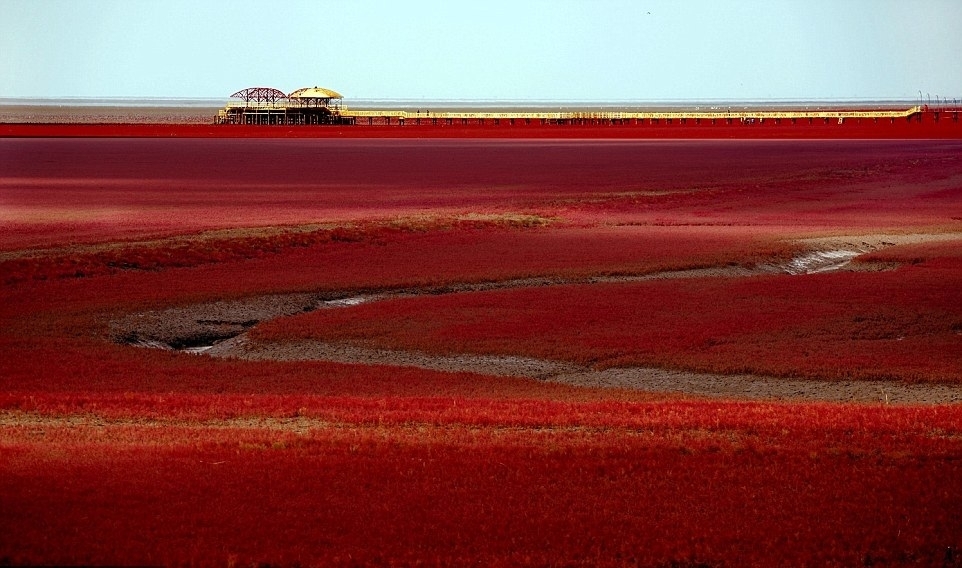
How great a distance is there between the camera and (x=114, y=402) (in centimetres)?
1766

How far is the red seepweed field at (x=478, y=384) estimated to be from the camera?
12.2 m

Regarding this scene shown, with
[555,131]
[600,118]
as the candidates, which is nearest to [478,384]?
[555,131]

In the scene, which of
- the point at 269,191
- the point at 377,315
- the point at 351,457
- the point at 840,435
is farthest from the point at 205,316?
the point at 269,191

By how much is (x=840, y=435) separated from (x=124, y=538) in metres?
9.15

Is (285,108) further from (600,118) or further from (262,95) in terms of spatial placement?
(600,118)

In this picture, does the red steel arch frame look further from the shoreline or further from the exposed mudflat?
the exposed mudflat

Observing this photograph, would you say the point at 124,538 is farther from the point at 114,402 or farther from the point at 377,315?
the point at 377,315

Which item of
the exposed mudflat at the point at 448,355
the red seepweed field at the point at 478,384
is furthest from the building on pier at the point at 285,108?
the exposed mudflat at the point at 448,355

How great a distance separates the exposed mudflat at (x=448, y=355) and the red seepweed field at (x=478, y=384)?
100 millimetres

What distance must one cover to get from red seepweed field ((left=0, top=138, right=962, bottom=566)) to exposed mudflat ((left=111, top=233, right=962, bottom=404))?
0.33 ft

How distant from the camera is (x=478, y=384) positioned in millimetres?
21438

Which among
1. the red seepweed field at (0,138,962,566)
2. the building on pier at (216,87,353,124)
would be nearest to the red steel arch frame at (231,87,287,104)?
the building on pier at (216,87,353,124)

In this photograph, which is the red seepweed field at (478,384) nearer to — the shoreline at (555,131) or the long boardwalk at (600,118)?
the shoreline at (555,131)

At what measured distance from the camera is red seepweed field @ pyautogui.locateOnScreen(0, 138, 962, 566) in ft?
39.9
